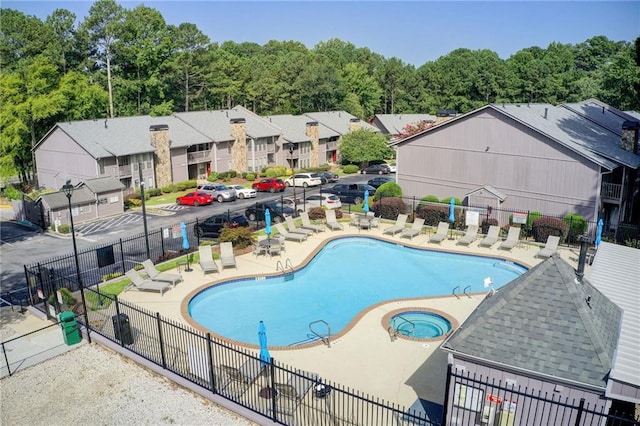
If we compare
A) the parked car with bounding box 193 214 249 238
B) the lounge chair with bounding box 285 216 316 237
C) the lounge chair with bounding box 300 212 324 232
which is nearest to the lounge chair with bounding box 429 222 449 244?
the lounge chair with bounding box 300 212 324 232

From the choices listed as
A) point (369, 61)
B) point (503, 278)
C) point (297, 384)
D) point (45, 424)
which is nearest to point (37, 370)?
point (45, 424)

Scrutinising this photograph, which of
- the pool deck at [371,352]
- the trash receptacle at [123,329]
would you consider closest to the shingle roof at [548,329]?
the pool deck at [371,352]

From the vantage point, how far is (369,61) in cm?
11350

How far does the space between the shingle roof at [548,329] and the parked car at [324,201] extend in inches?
961

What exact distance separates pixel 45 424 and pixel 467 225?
2453cm

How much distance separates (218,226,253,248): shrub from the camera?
26375mm

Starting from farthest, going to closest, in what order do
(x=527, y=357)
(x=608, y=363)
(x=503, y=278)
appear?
(x=503, y=278) → (x=527, y=357) → (x=608, y=363)

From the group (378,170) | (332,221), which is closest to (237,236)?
(332,221)

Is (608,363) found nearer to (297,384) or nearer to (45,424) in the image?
(297,384)

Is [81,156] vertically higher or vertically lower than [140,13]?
lower

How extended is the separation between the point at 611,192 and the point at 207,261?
24424 mm

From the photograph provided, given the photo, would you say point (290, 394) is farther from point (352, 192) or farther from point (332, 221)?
point (352, 192)

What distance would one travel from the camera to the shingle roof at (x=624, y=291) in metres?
9.17

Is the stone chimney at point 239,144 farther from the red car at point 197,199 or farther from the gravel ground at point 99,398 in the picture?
the gravel ground at point 99,398
